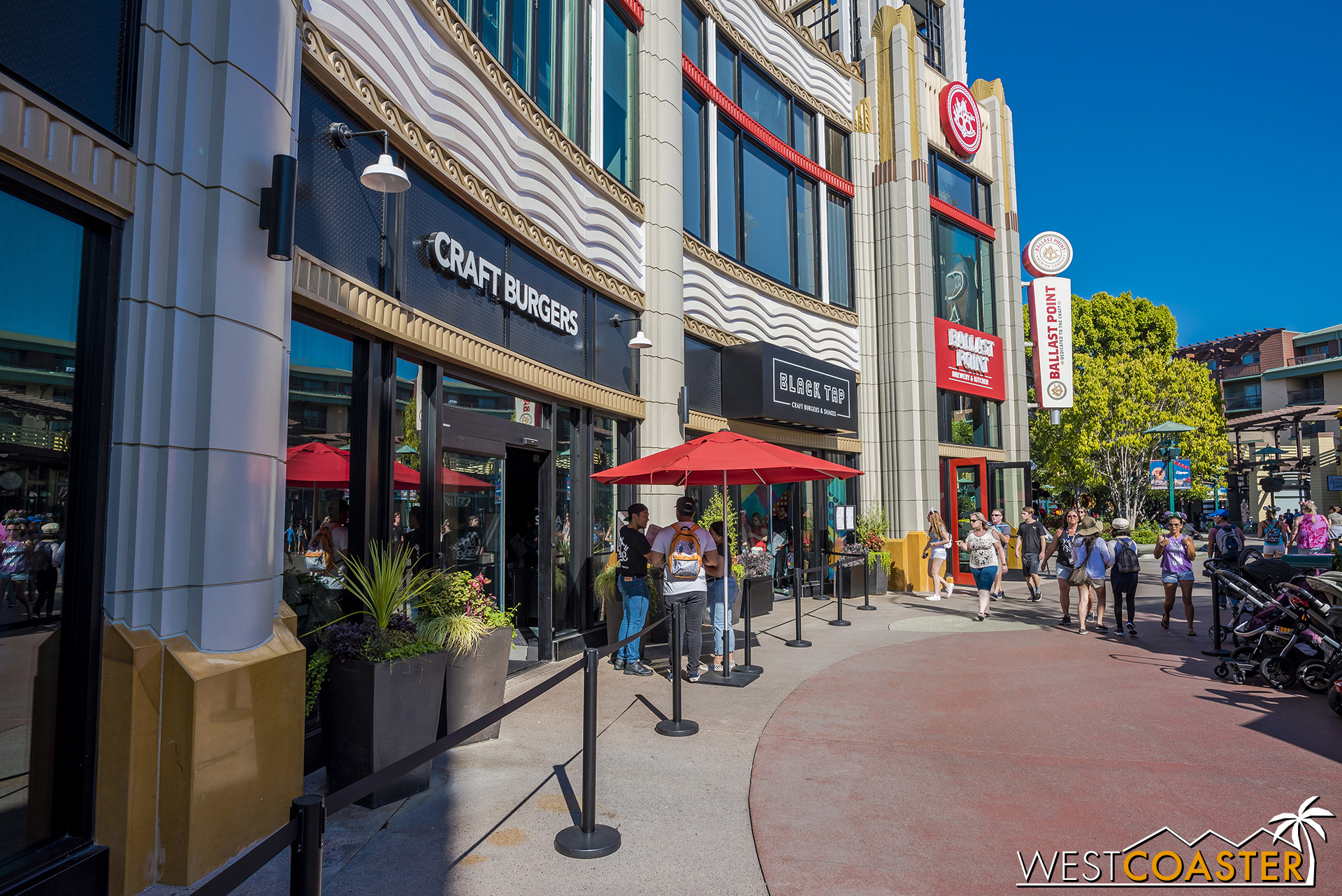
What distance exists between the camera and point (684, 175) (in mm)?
13797

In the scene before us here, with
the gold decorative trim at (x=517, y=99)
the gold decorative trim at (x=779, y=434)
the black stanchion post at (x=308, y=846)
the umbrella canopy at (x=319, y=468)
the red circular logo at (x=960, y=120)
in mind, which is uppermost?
the red circular logo at (x=960, y=120)

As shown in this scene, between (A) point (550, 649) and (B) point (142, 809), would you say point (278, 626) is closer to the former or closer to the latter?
(B) point (142, 809)

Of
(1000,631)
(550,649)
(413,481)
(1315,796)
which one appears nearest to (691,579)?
(550,649)

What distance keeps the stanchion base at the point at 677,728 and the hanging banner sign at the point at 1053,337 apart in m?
21.2

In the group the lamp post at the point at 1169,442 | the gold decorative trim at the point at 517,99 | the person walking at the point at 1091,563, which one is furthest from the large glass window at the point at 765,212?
the lamp post at the point at 1169,442

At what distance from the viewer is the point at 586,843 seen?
434 centimetres

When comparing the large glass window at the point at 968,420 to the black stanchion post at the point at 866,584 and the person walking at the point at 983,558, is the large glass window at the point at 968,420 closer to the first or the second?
Answer: the black stanchion post at the point at 866,584

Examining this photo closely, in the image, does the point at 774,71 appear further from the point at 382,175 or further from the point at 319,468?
the point at 319,468

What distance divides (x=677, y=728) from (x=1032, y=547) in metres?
12.0

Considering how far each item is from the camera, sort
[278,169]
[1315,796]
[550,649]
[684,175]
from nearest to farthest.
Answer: [278,169] < [1315,796] < [550,649] < [684,175]

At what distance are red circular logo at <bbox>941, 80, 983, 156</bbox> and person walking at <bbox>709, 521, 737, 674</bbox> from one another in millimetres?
16081

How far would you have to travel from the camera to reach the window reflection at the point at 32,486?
138 inches

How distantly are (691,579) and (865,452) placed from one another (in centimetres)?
1171

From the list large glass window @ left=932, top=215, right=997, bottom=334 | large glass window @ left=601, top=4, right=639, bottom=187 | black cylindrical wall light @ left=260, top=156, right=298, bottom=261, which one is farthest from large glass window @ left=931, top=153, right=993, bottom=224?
black cylindrical wall light @ left=260, top=156, right=298, bottom=261
